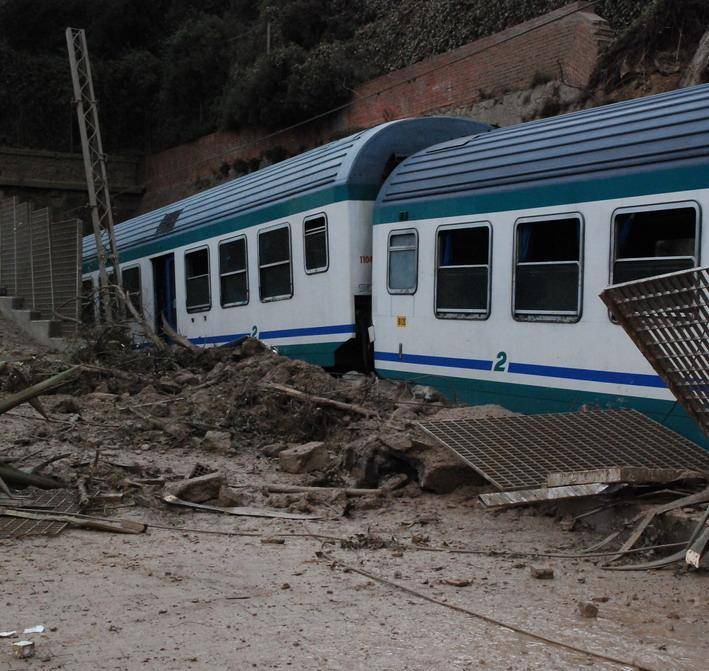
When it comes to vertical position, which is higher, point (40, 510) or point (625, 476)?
point (625, 476)

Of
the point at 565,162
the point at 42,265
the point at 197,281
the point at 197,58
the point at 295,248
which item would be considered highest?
the point at 197,58

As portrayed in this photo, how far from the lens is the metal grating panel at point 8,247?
1934 centimetres

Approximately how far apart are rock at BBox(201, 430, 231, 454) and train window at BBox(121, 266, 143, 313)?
30.9 feet

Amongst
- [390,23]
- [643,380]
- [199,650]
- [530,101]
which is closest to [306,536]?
[199,650]

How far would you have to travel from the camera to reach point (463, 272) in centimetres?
982

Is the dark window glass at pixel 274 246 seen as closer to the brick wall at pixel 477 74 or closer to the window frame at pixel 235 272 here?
the window frame at pixel 235 272

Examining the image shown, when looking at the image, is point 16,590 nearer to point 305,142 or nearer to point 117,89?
point 305,142

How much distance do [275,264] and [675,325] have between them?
8492 mm

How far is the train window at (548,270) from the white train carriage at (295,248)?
2.77m

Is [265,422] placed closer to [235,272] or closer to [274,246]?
[274,246]

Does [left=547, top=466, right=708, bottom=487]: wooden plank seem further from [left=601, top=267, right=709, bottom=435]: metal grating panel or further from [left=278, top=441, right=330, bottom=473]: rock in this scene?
[left=278, top=441, right=330, bottom=473]: rock

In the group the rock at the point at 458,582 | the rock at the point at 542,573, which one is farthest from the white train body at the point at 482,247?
the rock at the point at 458,582

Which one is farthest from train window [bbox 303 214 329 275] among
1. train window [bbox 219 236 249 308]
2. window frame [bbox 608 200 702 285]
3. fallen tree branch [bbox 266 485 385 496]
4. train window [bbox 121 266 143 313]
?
train window [bbox 121 266 143 313]

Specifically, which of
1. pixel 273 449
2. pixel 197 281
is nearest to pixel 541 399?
pixel 273 449
